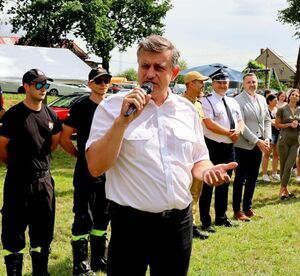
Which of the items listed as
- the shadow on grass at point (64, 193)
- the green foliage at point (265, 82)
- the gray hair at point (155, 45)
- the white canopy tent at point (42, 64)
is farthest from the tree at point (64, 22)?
the gray hair at point (155, 45)

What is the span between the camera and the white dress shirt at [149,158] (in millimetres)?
2561

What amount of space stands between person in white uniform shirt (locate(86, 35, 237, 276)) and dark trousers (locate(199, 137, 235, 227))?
337 cm

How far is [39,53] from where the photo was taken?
16.2 m

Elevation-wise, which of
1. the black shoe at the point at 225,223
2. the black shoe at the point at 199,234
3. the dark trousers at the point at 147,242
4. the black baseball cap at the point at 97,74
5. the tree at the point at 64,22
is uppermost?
the tree at the point at 64,22

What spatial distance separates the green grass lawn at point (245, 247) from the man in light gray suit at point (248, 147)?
344 millimetres

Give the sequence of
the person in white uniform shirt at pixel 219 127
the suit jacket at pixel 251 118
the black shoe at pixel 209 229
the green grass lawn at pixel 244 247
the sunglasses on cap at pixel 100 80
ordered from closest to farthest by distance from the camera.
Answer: the sunglasses on cap at pixel 100 80 < the green grass lawn at pixel 244 247 < the person in white uniform shirt at pixel 219 127 < the black shoe at pixel 209 229 < the suit jacket at pixel 251 118

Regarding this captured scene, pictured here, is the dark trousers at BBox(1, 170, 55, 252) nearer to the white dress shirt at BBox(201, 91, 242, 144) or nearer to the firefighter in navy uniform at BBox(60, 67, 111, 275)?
the firefighter in navy uniform at BBox(60, 67, 111, 275)

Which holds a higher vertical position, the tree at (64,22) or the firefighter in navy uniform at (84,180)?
the tree at (64,22)

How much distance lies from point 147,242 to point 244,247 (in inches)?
126

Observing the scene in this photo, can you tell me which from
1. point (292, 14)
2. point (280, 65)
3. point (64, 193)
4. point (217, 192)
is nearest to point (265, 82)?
point (292, 14)

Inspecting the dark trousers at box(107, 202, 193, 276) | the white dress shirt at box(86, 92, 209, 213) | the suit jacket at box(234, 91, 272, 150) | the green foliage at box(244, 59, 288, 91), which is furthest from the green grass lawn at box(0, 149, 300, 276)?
the green foliage at box(244, 59, 288, 91)

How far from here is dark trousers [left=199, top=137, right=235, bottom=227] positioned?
605 cm

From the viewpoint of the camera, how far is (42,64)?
1551 centimetres

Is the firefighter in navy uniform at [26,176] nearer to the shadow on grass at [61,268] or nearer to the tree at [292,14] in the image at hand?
the shadow on grass at [61,268]
